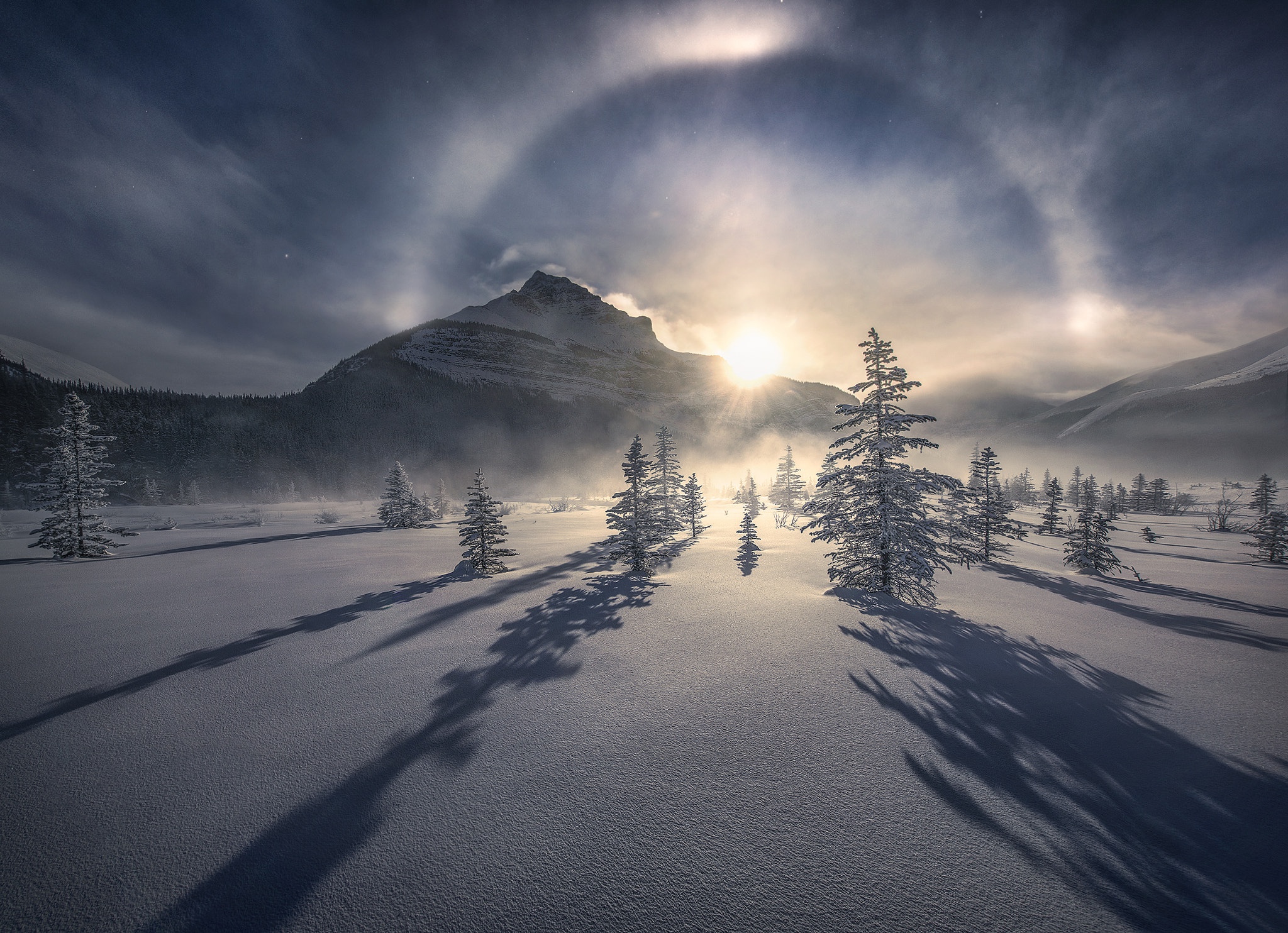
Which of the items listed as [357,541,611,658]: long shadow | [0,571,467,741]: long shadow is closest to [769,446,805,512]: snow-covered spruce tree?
[357,541,611,658]: long shadow

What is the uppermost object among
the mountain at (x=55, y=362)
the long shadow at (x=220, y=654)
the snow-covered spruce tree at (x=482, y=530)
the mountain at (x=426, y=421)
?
the mountain at (x=55, y=362)

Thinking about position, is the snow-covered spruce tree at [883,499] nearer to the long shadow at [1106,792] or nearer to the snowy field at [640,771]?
the snowy field at [640,771]

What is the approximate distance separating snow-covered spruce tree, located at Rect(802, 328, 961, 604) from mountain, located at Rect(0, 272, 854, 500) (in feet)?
221

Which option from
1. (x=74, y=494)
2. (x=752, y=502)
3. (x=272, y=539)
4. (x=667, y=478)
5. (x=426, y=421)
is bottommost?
(x=272, y=539)

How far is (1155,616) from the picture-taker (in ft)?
32.4

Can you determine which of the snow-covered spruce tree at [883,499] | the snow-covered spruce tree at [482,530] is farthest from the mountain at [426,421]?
the snow-covered spruce tree at [883,499]

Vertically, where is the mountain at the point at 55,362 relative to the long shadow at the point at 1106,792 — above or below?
above

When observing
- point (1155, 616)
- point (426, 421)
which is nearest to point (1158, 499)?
point (1155, 616)

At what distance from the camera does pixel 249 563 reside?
50.4ft

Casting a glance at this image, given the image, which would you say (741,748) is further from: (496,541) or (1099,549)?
(1099,549)

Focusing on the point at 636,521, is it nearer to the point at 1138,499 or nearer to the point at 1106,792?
the point at 1106,792

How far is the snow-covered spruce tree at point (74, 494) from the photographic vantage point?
16.3 m

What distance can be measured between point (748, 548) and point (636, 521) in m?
8.43

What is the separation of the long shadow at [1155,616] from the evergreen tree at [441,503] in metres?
38.8
